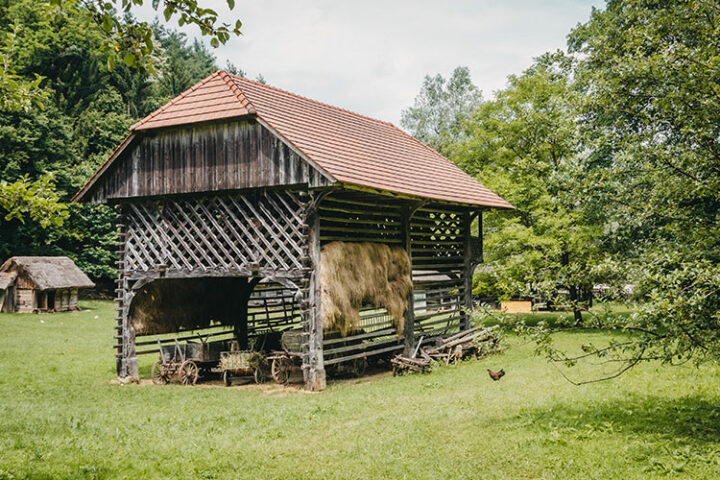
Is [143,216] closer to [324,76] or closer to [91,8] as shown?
[91,8]

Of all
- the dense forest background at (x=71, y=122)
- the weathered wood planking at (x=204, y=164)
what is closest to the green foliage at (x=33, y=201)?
the weathered wood planking at (x=204, y=164)

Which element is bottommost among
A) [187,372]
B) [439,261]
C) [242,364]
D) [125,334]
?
[187,372]

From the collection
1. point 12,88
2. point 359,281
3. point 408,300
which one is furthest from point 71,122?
point 12,88

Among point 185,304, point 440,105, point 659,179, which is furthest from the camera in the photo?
point 440,105

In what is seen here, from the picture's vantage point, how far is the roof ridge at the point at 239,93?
14559 millimetres

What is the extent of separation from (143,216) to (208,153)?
279 centimetres

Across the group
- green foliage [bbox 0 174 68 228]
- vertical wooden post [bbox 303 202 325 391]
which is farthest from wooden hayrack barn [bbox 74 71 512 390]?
green foliage [bbox 0 174 68 228]

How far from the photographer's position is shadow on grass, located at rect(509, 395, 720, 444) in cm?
860

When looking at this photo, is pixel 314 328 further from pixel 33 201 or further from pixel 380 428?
pixel 33 201

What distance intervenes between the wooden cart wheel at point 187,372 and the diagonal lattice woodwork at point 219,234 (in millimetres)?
2346

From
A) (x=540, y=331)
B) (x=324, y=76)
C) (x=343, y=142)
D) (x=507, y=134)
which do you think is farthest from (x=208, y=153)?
(x=324, y=76)

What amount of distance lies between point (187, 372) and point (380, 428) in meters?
7.55

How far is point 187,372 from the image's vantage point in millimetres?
15797

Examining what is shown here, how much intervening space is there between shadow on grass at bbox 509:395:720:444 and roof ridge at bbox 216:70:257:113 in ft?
29.1
